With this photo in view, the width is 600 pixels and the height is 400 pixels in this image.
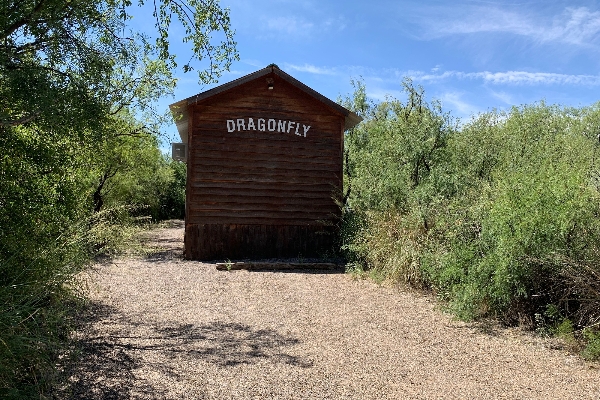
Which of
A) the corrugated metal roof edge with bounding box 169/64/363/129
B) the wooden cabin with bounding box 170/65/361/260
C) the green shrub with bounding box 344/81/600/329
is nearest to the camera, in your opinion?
the green shrub with bounding box 344/81/600/329

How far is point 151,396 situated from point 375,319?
366 centimetres

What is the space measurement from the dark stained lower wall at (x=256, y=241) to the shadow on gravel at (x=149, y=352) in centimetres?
534

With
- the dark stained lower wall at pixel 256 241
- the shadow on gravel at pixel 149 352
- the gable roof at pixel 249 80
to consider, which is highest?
the gable roof at pixel 249 80

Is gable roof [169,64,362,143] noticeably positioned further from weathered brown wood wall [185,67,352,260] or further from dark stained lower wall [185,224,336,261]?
dark stained lower wall [185,224,336,261]

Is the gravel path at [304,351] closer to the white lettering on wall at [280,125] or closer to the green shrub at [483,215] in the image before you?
the green shrub at [483,215]

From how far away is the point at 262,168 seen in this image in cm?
1262

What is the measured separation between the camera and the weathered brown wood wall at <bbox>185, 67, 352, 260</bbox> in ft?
40.4

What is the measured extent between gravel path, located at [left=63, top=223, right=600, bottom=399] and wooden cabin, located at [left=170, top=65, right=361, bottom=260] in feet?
12.2

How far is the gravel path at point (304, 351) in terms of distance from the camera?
4602mm

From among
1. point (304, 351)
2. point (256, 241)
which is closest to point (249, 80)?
point (256, 241)

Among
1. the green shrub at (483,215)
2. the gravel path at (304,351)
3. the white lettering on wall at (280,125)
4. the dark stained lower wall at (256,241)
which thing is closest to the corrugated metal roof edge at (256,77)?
the white lettering on wall at (280,125)

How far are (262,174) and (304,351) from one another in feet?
24.4

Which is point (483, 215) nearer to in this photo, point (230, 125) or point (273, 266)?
point (273, 266)

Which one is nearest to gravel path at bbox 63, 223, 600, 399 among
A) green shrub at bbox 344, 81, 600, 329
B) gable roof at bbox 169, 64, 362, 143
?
green shrub at bbox 344, 81, 600, 329
